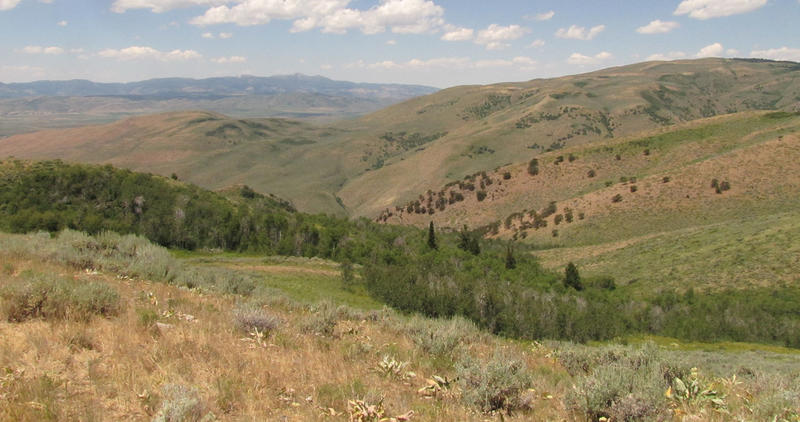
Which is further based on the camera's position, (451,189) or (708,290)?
(451,189)

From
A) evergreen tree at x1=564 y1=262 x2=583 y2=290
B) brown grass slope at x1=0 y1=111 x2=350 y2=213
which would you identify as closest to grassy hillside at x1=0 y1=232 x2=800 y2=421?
evergreen tree at x1=564 y1=262 x2=583 y2=290

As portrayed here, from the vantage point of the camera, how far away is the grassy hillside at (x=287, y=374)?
4.69 metres

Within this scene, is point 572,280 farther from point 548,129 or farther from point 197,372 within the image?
point 548,129

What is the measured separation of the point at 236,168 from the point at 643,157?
5124 inches

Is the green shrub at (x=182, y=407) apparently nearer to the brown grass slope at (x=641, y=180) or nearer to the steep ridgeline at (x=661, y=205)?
the steep ridgeline at (x=661, y=205)

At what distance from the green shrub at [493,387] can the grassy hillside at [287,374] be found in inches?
0.6

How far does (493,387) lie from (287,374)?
2711 millimetres

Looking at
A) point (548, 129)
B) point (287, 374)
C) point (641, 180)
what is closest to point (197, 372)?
point (287, 374)

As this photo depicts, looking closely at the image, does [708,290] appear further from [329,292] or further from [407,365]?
[407,365]

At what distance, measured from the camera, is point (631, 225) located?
4747 cm

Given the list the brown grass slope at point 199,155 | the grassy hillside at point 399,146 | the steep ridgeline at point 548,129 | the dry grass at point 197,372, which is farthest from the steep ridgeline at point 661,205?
the brown grass slope at point 199,155

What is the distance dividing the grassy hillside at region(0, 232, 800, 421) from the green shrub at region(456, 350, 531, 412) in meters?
0.02

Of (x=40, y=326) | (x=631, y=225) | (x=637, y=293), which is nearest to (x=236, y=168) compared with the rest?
(x=631, y=225)

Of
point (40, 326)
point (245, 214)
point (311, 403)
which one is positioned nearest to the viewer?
point (311, 403)
